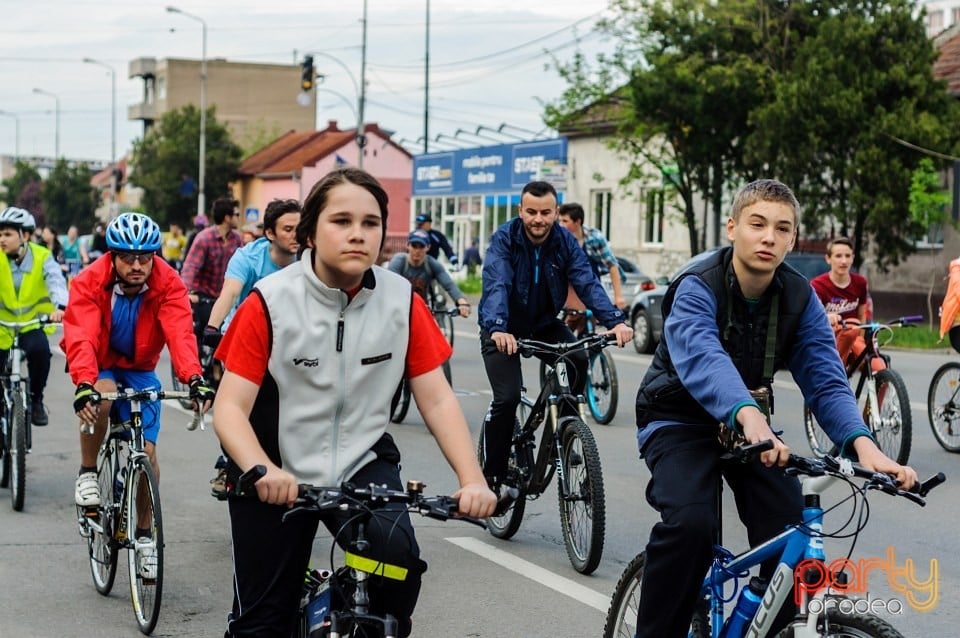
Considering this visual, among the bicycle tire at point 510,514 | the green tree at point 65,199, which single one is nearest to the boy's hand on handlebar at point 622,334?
the bicycle tire at point 510,514

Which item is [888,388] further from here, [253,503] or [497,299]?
[253,503]

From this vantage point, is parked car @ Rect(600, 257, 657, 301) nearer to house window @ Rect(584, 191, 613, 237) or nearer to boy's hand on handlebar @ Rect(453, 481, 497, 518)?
house window @ Rect(584, 191, 613, 237)

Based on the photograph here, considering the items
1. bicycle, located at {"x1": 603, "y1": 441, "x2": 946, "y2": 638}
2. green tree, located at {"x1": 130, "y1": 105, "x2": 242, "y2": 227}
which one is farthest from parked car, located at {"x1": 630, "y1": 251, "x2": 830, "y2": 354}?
green tree, located at {"x1": 130, "y1": 105, "x2": 242, "y2": 227}

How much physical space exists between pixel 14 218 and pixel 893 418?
6.31 m

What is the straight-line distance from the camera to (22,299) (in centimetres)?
950

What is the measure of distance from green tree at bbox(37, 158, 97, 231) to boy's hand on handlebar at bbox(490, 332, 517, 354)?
3718 inches

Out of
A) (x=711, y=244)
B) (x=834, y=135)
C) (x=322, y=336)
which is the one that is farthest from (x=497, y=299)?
(x=711, y=244)

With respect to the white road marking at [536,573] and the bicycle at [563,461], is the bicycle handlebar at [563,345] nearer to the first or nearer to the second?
the bicycle at [563,461]

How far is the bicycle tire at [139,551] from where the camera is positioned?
6113mm

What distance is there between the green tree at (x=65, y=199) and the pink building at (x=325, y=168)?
61.0 feet

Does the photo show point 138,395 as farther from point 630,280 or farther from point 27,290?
point 630,280

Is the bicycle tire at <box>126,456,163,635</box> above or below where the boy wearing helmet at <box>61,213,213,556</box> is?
below

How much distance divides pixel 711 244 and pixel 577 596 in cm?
3292

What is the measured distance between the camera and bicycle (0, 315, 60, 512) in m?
8.88
